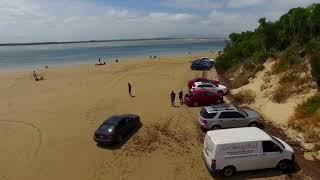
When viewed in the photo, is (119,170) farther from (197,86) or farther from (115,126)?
(197,86)

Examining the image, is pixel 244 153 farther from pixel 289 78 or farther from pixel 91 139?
pixel 289 78

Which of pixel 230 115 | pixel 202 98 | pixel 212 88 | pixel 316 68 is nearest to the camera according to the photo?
pixel 230 115

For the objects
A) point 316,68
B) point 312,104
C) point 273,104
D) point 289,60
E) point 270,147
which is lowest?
point 273,104

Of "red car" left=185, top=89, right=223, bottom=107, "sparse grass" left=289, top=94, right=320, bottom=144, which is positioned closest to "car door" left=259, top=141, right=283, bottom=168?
"sparse grass" left=289, top=94, right=320, bottom=144

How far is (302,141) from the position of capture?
72.5 feet

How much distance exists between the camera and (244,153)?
18.2 metres

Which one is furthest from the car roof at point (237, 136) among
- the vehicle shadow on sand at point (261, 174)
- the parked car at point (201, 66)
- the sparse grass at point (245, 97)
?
the parked car at point (201, 66)

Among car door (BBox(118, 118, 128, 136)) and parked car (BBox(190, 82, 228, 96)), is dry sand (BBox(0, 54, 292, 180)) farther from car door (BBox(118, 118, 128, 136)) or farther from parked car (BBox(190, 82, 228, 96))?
parked car (BBox(190, 82, 228, 96))

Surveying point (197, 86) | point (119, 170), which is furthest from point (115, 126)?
point (197, 86)

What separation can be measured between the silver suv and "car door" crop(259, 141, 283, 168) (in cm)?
615

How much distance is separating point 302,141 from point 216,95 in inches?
456

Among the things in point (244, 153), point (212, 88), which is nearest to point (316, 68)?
point (212, 88)

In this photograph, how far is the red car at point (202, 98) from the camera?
32.3 meters

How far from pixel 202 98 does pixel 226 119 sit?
789cm
